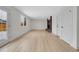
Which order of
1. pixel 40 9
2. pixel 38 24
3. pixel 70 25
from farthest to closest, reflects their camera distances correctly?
pixel 38 24, pixel 40 9, pixel 70 25

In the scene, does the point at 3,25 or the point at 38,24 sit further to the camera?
the point at 38,24

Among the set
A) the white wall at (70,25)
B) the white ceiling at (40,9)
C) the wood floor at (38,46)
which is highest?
the white ceiling at (40,9)

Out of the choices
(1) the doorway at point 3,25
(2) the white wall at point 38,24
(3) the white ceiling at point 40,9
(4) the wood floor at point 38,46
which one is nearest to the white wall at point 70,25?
(4) the wood floor at point 38,46

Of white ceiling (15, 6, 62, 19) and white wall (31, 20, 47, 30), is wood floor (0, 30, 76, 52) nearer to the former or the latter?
white ceiling (15, 6, 62, 19)

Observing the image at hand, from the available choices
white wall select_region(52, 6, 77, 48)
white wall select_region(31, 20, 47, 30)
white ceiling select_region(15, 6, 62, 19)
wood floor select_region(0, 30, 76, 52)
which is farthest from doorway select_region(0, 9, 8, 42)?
white wall select_region(31, 20, 47, 30)

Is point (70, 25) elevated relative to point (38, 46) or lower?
elevated

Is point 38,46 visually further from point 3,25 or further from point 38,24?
point 38,24

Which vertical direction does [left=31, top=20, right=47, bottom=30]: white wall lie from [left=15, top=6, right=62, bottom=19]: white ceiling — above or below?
below

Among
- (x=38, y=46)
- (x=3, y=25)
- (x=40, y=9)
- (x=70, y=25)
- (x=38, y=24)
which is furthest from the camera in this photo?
(x=38, y=24)

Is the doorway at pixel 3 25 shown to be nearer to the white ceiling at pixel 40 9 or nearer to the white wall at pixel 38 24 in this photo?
the white ceiling at pixel 40 9

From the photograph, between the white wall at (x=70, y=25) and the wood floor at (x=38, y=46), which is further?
the white wall at (x=70, y=25)

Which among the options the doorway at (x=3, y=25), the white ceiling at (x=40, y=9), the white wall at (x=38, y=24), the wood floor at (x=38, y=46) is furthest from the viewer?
the white wall at (x=38, y=24)

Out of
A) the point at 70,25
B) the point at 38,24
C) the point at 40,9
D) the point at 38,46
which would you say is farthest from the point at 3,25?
the point at 38,24
